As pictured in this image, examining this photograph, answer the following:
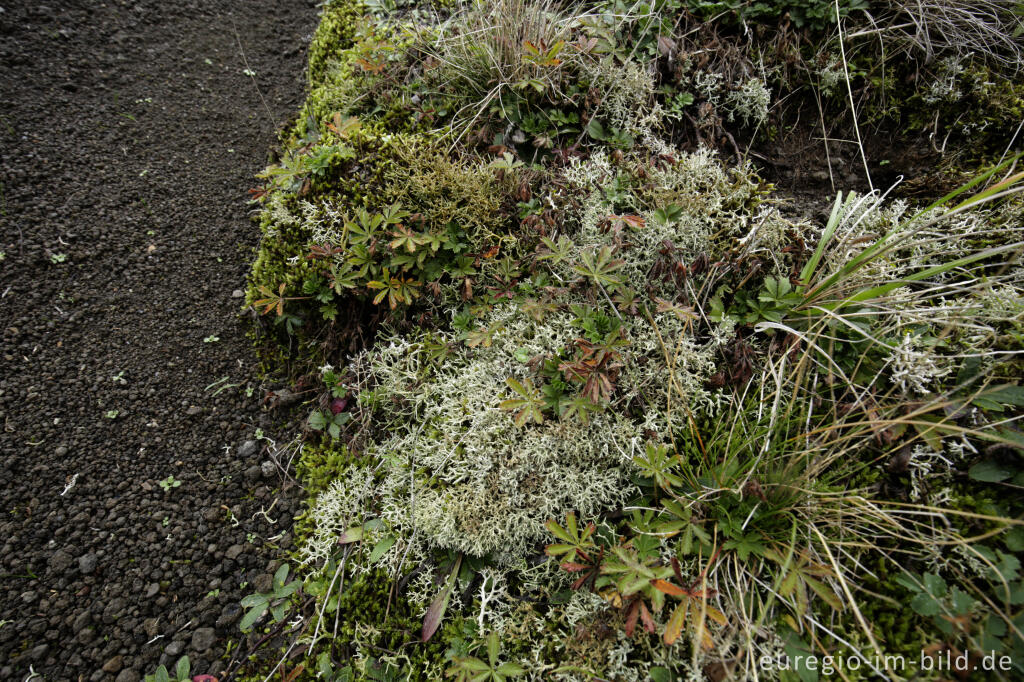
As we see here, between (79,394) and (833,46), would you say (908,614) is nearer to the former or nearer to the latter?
(833,46)

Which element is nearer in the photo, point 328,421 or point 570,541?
point 570,541

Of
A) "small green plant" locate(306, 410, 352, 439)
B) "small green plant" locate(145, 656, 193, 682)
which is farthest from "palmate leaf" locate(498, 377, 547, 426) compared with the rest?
"small green plant" locate(145, 656, 193, 682)

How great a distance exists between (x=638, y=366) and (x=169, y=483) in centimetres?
209

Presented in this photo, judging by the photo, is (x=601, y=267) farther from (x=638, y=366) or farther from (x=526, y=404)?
(x=526, y=404)

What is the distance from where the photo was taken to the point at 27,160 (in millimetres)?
2852

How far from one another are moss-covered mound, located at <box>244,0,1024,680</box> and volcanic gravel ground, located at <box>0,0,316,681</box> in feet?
1.03

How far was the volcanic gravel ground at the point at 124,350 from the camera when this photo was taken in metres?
1.90

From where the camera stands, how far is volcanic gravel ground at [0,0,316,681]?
1.90 metres

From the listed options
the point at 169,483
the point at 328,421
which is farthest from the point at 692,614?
the point at 169,483

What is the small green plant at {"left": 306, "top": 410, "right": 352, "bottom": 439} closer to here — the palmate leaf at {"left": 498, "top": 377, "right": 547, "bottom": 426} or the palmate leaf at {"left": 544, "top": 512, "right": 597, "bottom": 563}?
the palmate leaf at {"left": 498, "top": 377, "right": 547, "bottom": 426}

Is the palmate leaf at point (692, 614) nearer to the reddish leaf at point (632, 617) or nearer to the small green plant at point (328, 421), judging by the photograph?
the reddish leaf at point (632, 617)

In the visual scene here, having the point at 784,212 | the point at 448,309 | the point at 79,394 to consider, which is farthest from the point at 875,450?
the point at 79,394

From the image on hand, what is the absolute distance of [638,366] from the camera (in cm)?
203

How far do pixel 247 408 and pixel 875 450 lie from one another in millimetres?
2690
